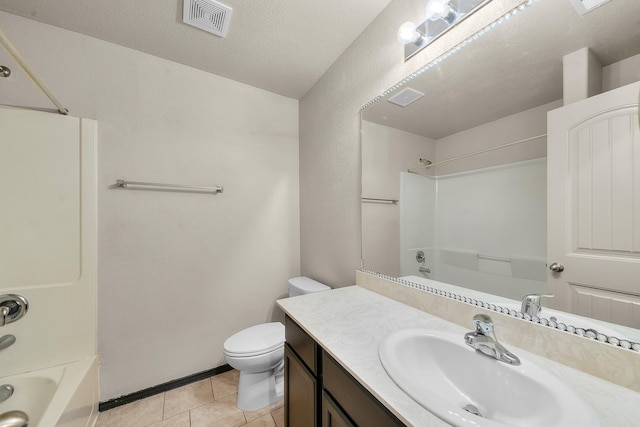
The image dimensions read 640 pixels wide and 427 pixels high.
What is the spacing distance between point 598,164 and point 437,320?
0.72 meters

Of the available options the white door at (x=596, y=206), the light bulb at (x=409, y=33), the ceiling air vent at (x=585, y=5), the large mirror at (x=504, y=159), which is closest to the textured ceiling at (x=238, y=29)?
the light bulb at (x=409, y=33)

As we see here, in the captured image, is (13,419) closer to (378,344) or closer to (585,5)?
(378,344)

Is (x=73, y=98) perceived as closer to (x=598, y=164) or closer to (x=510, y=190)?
(x=510, y=190)

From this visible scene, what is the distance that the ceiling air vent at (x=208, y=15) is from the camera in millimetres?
1275

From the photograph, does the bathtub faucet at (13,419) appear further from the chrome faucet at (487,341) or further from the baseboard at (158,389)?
the chrome faucet at (487,341)

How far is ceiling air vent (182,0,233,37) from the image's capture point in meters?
1.28

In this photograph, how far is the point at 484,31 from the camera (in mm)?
887

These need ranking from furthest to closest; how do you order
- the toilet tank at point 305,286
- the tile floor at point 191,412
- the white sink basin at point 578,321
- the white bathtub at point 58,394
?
1. the toilet tank at point 305,286
2. the tile floor at point 191,412
3. the white bathtub at point 58,394
4. the white sink basin at point 578,321

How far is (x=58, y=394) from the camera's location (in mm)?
1104

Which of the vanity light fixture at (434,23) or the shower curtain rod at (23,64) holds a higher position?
the vanity light fixture at (434,23)

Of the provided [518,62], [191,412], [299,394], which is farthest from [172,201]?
[518,62]

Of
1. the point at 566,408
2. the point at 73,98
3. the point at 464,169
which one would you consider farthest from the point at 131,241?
the point at 566,408

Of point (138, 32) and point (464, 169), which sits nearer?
point (464, 169)

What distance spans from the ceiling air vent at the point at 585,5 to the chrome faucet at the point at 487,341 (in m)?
0.93
